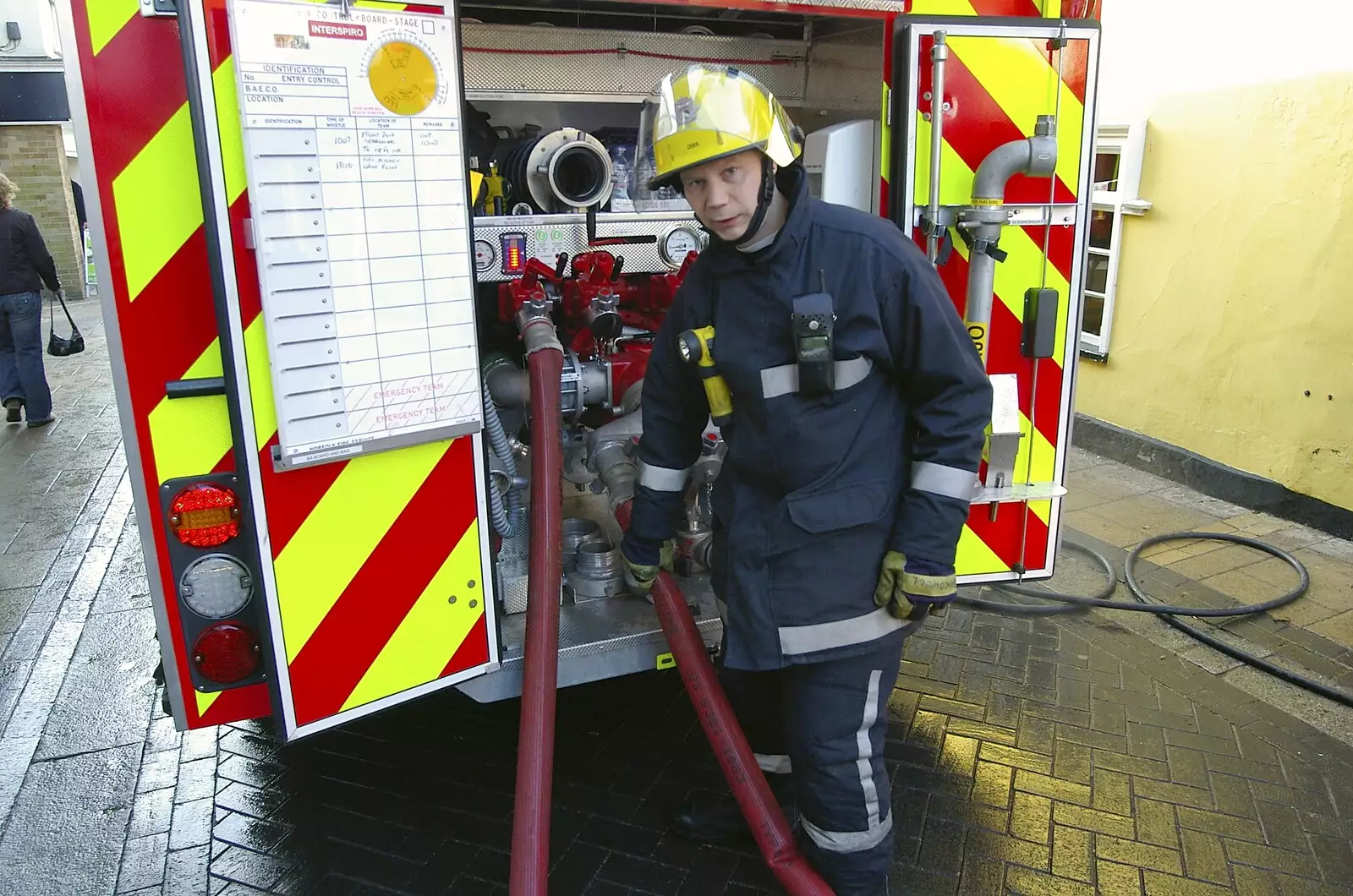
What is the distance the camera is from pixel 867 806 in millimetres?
2557

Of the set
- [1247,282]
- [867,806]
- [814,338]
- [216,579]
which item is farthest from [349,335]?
[1247,282]

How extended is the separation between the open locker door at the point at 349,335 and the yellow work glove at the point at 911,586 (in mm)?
1027

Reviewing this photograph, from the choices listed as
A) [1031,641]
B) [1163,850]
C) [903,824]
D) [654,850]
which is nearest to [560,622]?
[654,850]

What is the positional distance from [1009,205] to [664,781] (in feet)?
6.97

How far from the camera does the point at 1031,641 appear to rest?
430cm

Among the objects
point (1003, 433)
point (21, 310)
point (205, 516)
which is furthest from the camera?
point (21, 310)

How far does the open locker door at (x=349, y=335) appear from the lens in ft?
6.59

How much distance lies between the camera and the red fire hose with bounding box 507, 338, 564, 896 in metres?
2.46

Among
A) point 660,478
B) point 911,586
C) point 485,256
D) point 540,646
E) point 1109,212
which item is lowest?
point 540,646

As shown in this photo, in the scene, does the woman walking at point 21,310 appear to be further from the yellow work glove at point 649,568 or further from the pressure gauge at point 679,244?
the yellow work glove at point 649,568

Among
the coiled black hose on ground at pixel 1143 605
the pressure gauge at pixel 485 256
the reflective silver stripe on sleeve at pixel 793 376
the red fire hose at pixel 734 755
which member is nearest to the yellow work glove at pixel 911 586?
the reflective silver stripe on sleeve at pixel 793 376

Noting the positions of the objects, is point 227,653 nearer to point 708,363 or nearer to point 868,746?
point 708,363

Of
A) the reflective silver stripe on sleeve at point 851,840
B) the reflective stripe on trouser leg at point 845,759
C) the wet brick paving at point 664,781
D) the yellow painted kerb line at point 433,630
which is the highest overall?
the yellow painted kerb line at point 433,630

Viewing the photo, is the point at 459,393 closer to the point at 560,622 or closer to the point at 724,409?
the point at 724,409
